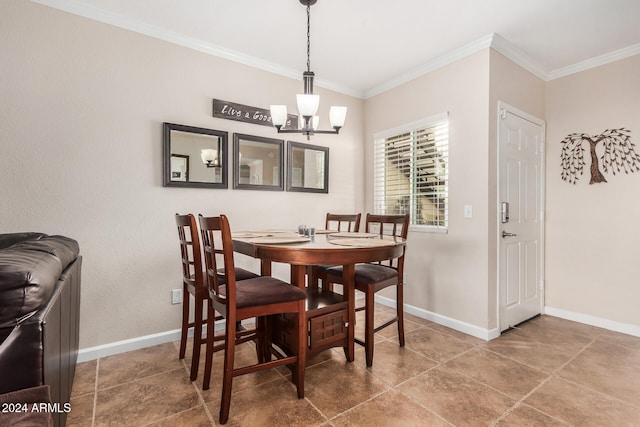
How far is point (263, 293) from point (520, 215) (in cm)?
257

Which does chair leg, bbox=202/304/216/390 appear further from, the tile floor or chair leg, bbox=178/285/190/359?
chair leg, bbox=178/285/190/359

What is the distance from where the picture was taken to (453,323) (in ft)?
9.44

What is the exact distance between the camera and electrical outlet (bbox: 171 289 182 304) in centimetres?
260

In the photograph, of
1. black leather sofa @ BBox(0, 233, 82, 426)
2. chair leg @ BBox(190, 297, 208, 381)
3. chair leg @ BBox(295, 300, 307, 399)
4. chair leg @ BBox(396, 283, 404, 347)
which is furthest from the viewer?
chair leg @ BBox(396, 283, 404, 347)

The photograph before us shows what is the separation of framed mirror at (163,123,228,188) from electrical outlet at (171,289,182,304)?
34.1 inches

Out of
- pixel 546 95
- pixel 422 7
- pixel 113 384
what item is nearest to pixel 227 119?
pixel 422 7

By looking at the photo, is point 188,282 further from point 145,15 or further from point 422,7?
point 422,7

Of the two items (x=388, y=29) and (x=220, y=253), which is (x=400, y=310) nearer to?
(x=220, y=253)

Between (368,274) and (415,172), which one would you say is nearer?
(368,274)

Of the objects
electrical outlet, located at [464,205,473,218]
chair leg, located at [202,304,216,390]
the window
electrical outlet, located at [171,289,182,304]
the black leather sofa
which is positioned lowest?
chair leg, located at [202,304,216,390]

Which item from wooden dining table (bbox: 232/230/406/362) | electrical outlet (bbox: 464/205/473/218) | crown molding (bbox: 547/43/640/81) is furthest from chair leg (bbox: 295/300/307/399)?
crown molding (bbox: 547/43/640/81)

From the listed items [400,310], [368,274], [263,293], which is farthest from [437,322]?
[263,293]

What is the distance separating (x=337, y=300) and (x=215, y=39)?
2.35 meters

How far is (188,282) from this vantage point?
2080mm
